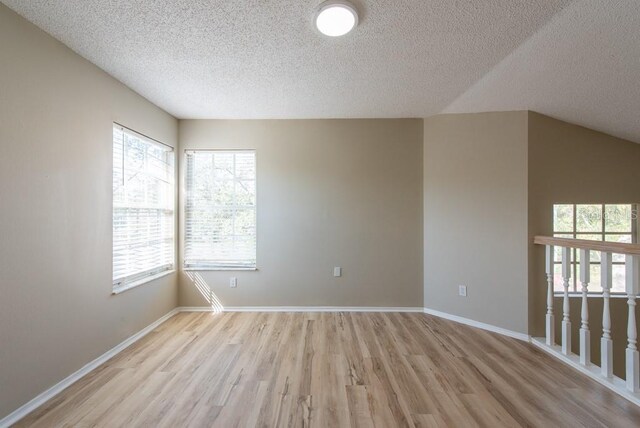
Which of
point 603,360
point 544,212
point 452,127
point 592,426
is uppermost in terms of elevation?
point 452,127

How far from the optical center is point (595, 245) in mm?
2031

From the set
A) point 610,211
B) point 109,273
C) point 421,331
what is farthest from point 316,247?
point 610,211

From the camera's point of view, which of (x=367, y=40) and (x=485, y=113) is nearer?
(x=367, y=40)

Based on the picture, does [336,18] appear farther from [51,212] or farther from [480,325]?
[480,325]

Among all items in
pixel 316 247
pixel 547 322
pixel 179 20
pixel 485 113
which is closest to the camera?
pixel 179 20

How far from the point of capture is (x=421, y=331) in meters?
2.89

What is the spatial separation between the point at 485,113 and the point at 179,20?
9.75 ft

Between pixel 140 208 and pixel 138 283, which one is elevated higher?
pixel 140 208

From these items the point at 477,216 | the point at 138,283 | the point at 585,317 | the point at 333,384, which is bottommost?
the point at 333,384

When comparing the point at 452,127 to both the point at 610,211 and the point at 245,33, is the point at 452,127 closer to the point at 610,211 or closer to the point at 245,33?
the point at 610,211

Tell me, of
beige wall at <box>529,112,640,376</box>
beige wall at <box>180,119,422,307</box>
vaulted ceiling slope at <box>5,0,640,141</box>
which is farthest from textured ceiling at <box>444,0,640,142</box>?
beige wall at <box>180,119,422,307</box>

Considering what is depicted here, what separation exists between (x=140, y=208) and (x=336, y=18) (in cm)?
257

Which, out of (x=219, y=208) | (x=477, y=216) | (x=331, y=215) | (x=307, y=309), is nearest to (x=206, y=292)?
(x=219, y=208)

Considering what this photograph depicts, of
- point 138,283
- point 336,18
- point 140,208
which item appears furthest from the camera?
point 140,208
